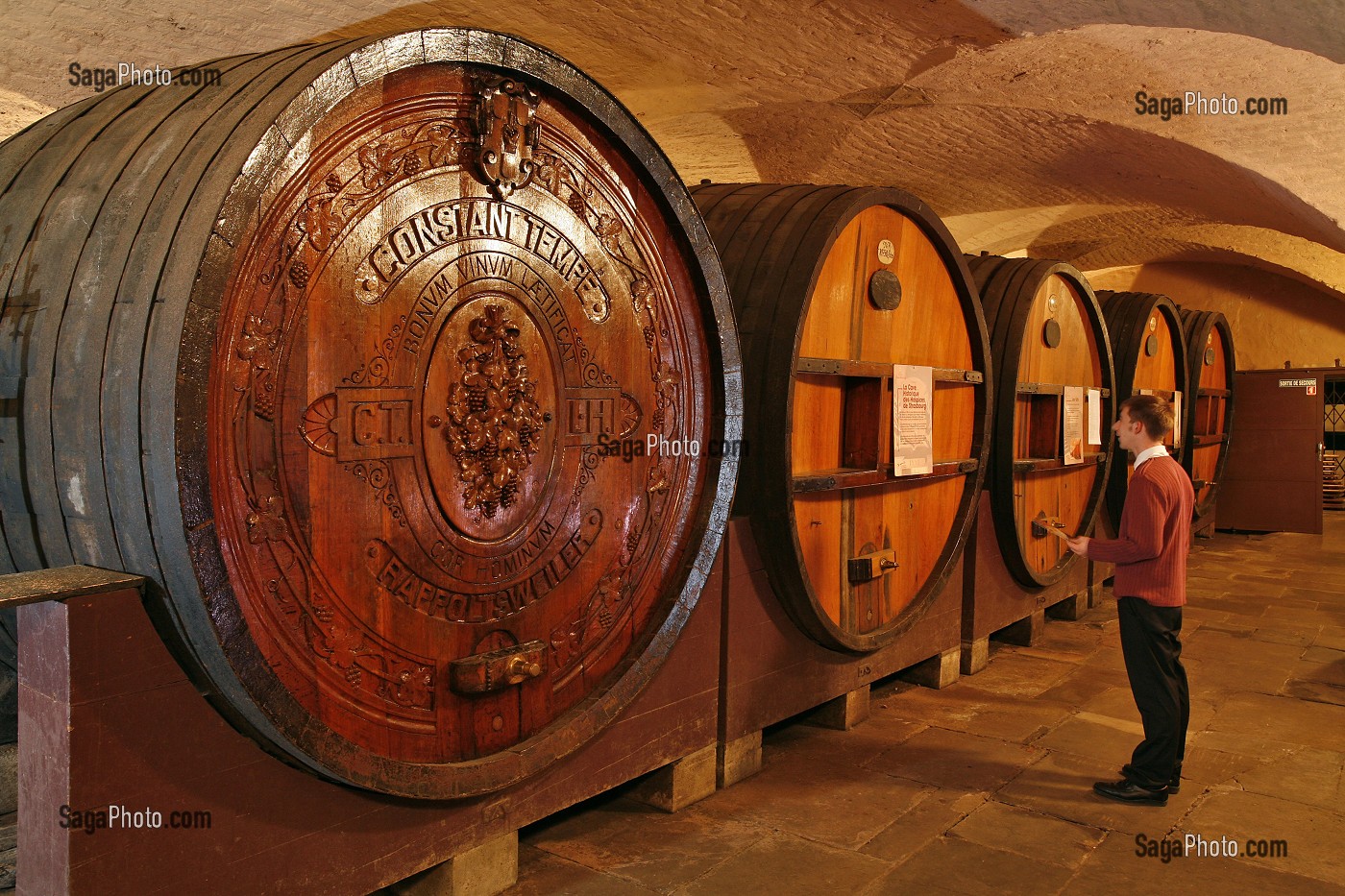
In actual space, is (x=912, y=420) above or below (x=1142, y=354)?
below

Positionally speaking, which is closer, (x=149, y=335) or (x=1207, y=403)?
(x=149, y=335)

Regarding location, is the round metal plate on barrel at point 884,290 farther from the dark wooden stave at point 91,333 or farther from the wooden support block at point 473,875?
the dark wooden stave at point 91,333

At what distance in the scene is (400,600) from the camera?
2158 mm

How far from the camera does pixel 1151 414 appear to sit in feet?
11.8

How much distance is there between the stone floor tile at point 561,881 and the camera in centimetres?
259

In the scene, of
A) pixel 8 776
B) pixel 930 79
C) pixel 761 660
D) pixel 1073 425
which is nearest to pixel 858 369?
pixel 761 660

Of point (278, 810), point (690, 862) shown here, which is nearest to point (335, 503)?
point (278, 810)

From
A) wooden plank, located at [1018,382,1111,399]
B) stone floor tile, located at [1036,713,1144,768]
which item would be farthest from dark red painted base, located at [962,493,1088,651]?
stone floor tile, located at [1036,713,1144,768]

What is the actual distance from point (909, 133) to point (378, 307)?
5.35 meters

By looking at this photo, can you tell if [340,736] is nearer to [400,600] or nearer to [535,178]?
[400,600]

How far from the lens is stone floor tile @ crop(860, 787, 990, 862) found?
289 cm

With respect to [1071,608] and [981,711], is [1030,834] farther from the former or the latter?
[1071,608]

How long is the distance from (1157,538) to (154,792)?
2.97 meters

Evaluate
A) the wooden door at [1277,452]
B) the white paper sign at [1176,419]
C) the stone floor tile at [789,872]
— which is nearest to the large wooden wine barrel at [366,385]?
the stone floor tile at [789,872]
